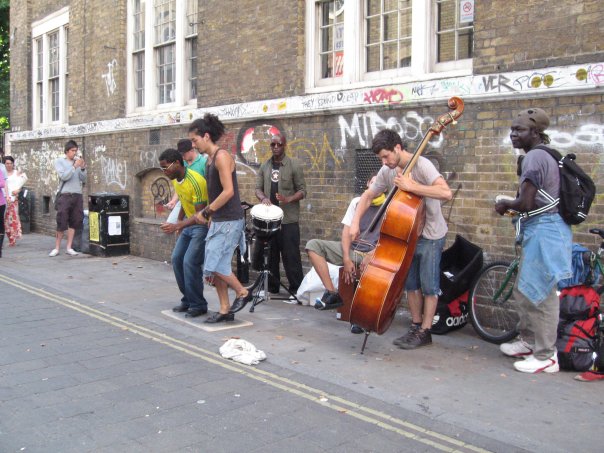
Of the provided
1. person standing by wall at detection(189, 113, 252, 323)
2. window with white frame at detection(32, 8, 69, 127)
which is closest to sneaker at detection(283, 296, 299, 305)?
person standing by wall at detection(189, 113, 252, 323)

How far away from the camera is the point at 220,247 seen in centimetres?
634

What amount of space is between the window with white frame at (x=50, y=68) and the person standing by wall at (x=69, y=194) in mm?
3819

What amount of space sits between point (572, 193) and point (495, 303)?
5.61 feet

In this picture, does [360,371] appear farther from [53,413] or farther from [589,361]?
[53,413]

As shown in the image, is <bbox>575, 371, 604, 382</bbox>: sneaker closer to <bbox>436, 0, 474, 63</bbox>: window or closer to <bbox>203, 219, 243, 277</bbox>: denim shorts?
<bbox>203, 219, 243, 277</bbox>: denim shorts

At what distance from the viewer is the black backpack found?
16.4 feet

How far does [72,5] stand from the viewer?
Result: 1412 centimetres

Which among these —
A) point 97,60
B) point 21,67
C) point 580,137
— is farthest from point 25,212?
point 580,137

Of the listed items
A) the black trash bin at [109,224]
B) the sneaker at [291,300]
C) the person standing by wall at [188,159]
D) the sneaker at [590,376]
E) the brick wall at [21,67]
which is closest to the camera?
the sneaker at [590,376]

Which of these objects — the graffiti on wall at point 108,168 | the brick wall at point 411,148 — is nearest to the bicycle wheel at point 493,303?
the brick wall at point 411,148

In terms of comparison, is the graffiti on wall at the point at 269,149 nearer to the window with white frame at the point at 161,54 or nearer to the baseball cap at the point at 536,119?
the window with white frame at the point at 161,54

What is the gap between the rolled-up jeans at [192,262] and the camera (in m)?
6.71

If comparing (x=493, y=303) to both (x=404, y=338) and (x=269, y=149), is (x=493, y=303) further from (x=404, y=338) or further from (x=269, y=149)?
(x=269, y=149)

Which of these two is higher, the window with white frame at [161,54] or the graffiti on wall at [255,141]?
the window with white frame at [161,54]
